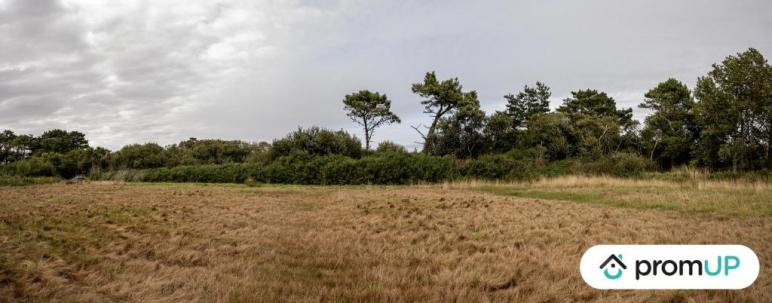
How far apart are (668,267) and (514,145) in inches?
1541

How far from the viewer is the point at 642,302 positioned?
388 centimetres

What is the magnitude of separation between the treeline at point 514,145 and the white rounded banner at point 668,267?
82.2 feet

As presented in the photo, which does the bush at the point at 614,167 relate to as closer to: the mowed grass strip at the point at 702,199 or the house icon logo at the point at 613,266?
the mowed grass strip at the point at 702,199

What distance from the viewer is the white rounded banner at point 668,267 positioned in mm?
4289

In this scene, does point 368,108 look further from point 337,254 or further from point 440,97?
point 337,254

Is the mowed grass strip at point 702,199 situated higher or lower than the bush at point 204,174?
lower

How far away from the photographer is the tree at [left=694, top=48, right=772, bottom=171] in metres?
31.6

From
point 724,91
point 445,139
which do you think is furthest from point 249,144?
point 724,91

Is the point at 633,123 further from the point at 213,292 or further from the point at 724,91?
the point at 213,292

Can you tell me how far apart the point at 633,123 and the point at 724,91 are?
14369mm

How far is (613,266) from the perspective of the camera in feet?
14.9

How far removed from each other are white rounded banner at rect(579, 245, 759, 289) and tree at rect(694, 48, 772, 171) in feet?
111

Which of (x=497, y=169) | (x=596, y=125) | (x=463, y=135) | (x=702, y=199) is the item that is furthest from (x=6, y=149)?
(x=702, y=199)

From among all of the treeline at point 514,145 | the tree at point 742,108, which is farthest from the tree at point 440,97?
the tree at point 742,108
